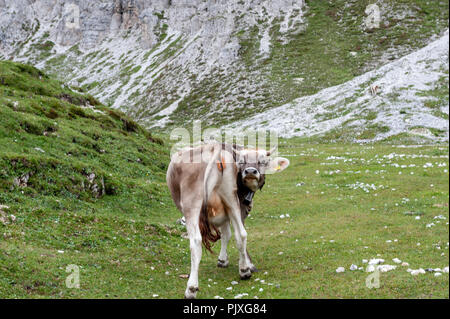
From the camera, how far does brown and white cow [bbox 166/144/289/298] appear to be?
36.3 feet

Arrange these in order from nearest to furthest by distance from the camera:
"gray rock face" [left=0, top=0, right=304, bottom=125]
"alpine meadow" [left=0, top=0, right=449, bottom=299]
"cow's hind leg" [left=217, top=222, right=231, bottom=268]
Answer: "alpine meadow" [left=0, top=0, right=449, bottom=299] < "cow's hind leg" [left=217, top=222, right=231, bottom=268] < "gray rock face" [left=0, top=0, right=304, bottom=125]

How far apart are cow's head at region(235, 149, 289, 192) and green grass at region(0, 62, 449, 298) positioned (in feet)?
10.2

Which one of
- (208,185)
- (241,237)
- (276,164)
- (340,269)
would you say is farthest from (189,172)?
(340,269)

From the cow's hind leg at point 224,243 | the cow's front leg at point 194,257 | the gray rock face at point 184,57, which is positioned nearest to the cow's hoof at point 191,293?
the cow's front leg at point 194,257

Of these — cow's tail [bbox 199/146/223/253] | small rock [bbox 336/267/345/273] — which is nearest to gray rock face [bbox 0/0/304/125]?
cow's tail [bbox 199/146/223/253]

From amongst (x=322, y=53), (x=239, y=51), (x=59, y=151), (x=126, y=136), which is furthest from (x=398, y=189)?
(x=239, y=51)

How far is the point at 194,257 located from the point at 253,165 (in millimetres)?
3214

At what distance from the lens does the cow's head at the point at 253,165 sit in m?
11.2

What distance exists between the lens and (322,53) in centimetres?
11744

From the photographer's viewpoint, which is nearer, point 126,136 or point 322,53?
point 126,136

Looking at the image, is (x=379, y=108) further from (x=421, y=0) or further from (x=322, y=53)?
(x=421, y=0)

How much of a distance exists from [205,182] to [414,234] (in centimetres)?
915

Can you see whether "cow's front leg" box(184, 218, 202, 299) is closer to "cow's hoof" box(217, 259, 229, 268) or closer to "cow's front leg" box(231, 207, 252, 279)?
"cow's front leg" box(231, 207, 252, 279)

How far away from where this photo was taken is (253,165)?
11.3m
